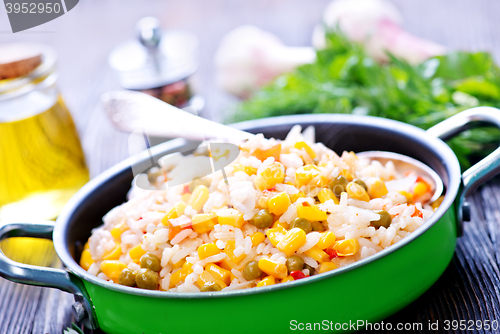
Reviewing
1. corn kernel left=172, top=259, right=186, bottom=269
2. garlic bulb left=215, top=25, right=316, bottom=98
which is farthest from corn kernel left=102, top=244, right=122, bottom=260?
garlic bulb left=215, top=25, right=316, bottom=98

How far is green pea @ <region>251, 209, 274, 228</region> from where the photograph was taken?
1.52 metres

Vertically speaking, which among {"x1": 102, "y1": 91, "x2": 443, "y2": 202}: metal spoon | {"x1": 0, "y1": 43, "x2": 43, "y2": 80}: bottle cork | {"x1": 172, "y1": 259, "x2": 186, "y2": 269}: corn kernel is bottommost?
{"x1": 172, "y1": 259, "x2": 186, "y2": 269}: corn kernel

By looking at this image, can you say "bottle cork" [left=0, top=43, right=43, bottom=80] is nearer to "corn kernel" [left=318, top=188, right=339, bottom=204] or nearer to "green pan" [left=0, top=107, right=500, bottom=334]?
"green pan" [left=0, top=107, right=500, bottom=334]

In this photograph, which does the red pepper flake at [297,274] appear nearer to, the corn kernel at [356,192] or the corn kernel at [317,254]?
the corn kernel at [317,254]

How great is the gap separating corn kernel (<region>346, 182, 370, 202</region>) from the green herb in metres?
0.85

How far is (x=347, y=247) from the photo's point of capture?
1427mm

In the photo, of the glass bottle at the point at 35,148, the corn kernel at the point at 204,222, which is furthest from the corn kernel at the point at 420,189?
the glass bottle at the point at 35,148

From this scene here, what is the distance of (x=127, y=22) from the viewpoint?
5.41m

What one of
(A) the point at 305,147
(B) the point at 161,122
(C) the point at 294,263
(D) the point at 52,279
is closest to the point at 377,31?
(A) the point at 305,147

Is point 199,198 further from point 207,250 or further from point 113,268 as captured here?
point 113,268

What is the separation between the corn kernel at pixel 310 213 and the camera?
150 cm

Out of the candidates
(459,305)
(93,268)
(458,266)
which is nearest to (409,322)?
(459,305)

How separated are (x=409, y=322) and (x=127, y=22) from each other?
4.68 metres

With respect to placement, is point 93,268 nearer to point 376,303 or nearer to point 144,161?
point 144,161
